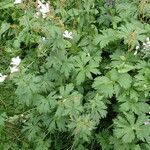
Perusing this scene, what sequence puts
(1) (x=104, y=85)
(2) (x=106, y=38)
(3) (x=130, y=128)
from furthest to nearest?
(2) (x=106, y=38)
(1) (x=104, y=85)
(3) (x=130, y=128)

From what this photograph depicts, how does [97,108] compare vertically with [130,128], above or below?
above

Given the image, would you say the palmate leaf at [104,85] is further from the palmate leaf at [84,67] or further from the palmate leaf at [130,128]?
the palmate leaf at [130,128]

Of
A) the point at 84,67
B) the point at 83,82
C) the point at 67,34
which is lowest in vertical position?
the point at 83,82

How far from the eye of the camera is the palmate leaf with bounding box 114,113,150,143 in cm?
308

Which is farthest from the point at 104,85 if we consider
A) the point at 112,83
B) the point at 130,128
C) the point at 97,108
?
the point at 130,128

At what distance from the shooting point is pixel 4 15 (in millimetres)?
4609

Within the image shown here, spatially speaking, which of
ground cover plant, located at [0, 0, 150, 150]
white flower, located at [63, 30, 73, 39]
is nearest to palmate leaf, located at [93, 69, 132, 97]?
ground cover plant, located at [0, 0, 150, 150]

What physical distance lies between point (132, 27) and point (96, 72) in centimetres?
50

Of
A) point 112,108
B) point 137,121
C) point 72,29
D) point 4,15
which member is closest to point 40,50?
point 72,29

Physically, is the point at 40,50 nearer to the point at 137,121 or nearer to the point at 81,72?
the point at 81,72

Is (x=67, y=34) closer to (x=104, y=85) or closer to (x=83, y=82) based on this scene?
(x=83, y=82)

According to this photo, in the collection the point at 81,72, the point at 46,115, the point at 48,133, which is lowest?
the point at 48,133

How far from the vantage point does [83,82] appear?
340 cm

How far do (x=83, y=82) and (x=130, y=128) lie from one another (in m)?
0.56
